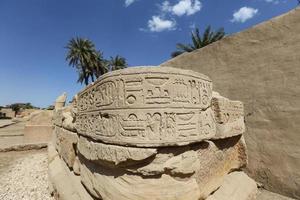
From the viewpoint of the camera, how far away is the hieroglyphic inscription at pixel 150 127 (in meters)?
2.02

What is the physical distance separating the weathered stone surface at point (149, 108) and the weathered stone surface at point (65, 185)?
76 centimetres

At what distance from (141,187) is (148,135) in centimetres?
45

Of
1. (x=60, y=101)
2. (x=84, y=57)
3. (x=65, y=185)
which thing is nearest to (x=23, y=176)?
(x=65, y=185)

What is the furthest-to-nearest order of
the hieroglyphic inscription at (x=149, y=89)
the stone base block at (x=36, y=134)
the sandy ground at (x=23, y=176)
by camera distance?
1. the stone base block at (x=36, y=134)
2. the sandy ground at (x=23, y=176)
3. the hieroglyphic inscription at (x=149, y=89)

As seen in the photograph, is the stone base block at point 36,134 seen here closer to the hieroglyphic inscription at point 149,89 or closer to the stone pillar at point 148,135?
the stone pillar at point 148,135

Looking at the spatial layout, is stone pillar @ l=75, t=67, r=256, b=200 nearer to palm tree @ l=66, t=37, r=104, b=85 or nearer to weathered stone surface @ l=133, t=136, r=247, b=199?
weathered stone surface @ l=133, t=136, r=247, b=199

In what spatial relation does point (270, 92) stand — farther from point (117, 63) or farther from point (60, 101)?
point (117, 63)

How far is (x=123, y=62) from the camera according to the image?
25.8 m

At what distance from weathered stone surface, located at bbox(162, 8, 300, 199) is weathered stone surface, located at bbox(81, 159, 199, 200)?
2074mm

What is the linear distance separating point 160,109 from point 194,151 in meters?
0.63

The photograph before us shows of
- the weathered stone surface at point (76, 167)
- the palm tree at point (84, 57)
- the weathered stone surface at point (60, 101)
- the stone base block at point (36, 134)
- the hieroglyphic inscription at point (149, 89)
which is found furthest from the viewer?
the palm tree at point (84, 57)

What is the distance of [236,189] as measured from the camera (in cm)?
297

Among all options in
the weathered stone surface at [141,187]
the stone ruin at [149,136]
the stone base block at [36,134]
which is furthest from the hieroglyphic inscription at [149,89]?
the stone base block at [36,134]

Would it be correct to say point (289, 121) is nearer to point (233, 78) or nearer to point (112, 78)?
point (233, 78)
